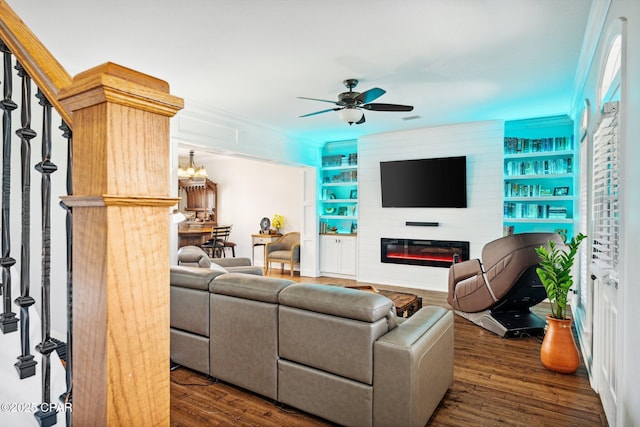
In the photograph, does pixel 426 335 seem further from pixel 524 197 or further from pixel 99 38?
pixel 524 197

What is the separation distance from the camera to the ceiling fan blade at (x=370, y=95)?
137 inches

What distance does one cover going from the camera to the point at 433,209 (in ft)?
20.2

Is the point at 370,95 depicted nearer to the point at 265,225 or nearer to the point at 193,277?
the point at 193,277

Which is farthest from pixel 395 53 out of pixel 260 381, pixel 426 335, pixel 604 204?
pixel 260 381

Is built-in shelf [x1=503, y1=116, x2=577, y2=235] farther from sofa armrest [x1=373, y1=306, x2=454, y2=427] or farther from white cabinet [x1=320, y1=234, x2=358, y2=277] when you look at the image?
sofa armrest [x1=373, y1=306, x2=454, y2=427]

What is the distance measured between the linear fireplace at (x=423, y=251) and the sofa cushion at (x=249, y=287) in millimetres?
3964

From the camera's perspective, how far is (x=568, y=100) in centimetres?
468

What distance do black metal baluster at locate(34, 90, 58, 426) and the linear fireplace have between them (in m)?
5.46

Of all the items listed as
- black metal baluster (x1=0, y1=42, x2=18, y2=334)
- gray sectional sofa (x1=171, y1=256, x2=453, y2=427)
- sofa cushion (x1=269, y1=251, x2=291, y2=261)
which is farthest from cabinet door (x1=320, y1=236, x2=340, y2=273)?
black metal baluster (x1=0, y1=42, x2=18, y2=334)

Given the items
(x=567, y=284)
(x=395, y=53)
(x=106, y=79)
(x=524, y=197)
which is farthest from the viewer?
(x=524, y=197)

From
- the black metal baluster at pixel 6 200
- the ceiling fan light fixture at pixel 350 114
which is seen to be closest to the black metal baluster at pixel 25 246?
the black metal baluster at pixel 6 200

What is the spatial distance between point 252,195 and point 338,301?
6.83 meters

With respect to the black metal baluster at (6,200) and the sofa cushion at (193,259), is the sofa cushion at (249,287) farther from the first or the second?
the black metal baluster at (6,200)

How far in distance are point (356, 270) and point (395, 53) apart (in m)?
4.47
